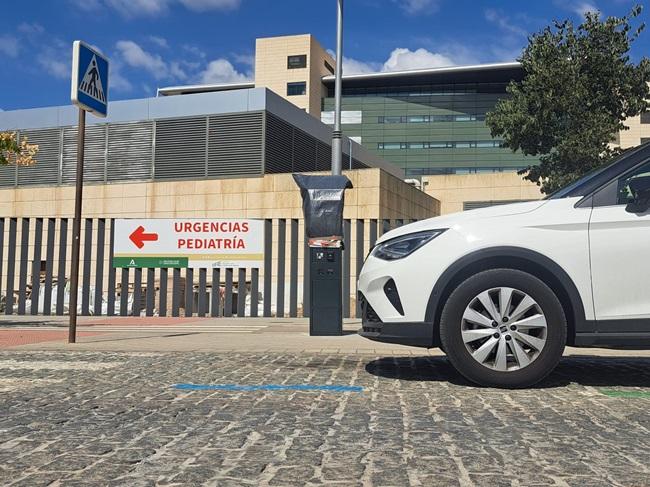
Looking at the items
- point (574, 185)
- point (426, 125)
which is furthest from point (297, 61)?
point (574, 185)

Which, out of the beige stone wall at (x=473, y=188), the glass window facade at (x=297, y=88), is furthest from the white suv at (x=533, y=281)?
the glass window facade at (x=297, y=88)

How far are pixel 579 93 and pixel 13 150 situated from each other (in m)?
15.7

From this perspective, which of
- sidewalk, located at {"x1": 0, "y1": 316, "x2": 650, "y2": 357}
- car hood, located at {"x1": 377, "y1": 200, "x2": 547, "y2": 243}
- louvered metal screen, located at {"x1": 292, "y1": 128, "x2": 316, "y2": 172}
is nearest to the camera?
car hood, located at {"x1": 377, "y1": 200, "x2": 547, "y2": 243}

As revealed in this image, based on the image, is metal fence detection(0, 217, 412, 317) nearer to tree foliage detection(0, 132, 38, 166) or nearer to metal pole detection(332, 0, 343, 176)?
metal pole detection(332, 0, 343, 176)

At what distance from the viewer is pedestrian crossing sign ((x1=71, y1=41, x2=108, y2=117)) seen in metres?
7.75

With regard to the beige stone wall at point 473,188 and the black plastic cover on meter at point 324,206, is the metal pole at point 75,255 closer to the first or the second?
the black plastic cover on meter at point 324,206

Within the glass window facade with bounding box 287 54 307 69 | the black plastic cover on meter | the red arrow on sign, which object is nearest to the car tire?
the black plastic cover on meter

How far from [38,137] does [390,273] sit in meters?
25.4

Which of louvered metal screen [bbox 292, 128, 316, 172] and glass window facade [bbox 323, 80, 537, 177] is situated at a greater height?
glass window facade [bbox 323, 80, 537, 177]

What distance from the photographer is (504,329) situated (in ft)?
14.5

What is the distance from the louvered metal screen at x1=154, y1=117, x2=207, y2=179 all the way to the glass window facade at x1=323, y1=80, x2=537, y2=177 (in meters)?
46.7

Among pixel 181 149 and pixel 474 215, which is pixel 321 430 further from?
pixel 181 149

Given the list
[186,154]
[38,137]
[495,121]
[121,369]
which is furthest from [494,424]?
[38,137]

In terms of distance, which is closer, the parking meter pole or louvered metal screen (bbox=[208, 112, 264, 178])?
the parking meter pole
